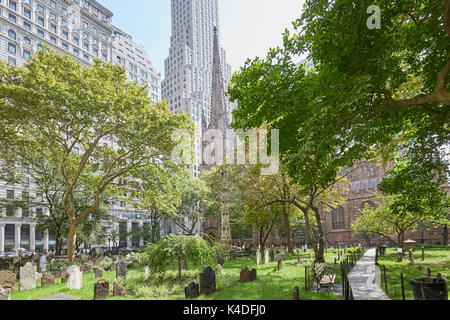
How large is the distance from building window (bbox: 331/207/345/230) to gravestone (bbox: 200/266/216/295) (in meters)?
49.0

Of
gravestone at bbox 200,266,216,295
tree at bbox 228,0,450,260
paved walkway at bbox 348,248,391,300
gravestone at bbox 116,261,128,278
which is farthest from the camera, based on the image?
gravestone at bbox 116,261,128,278

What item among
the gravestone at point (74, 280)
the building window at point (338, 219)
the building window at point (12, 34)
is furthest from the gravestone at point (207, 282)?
the building window at point (12, 34)

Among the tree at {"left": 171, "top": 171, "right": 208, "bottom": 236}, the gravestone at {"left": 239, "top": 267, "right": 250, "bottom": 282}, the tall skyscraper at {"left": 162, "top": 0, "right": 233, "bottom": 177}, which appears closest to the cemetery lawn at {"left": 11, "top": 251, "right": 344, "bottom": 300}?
the gravestone at {"left": 239, "top": 267, "right": 250, "bottom": 282}

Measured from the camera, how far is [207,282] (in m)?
10.9

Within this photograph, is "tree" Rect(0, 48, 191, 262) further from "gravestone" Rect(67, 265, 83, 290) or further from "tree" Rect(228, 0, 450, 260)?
"tree" Rect(228, 0, 450, 260)

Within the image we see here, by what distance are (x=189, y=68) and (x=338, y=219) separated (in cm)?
7631

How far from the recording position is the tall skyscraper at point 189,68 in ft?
292

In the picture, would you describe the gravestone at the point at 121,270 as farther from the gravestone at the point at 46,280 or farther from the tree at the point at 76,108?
the tree at the point at 76,108

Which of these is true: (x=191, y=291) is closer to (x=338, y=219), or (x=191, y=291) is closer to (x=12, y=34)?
(x=338, y=219)

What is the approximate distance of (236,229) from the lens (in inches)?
1767

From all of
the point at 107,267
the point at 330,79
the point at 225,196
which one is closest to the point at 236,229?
the point at 225,196

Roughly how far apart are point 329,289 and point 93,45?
72.9 meters

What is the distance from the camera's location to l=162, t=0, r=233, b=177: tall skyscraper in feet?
292

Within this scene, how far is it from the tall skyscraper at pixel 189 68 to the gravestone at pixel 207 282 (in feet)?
255
